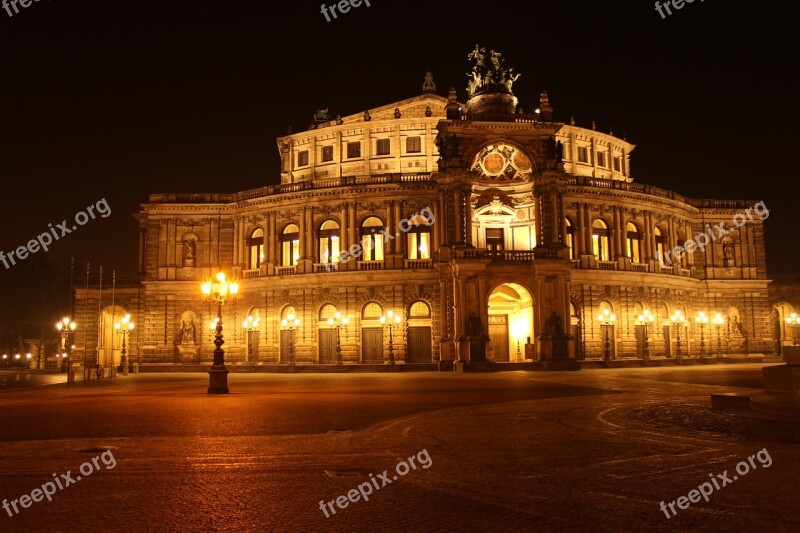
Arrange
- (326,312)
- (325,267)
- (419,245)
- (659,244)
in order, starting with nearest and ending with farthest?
(419,245) < (326,312) < (325,267) < (659,244)

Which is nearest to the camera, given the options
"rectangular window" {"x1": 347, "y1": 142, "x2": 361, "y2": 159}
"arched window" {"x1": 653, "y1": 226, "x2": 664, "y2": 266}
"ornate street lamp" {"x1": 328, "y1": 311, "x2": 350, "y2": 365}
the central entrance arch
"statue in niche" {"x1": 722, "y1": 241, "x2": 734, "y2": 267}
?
the central entrance arch

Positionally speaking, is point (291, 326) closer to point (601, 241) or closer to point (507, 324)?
point (507, 324)

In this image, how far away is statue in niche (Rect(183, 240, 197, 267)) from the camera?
59750 millimetres

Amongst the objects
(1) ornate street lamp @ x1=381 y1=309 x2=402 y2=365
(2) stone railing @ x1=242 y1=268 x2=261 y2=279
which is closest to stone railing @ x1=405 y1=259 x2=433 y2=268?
(1) ornate street lamp @ x1=381 y1=309 x2=402 y2=365

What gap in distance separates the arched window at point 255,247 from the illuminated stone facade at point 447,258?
0.57 feet

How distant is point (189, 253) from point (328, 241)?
12580mm

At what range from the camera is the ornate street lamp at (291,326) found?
5569 cm

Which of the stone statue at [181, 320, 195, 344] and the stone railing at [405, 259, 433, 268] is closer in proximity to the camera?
the stone railing at [405, 259, 433, 268]

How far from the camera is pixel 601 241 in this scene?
5794 centimetres

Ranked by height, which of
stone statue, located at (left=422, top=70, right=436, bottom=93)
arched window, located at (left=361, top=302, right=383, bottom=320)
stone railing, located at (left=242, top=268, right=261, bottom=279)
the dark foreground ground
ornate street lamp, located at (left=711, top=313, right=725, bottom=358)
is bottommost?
the dark foreground ground

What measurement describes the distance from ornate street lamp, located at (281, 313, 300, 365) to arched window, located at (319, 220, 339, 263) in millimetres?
5174

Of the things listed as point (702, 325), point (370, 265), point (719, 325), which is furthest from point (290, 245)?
point (719, 325)

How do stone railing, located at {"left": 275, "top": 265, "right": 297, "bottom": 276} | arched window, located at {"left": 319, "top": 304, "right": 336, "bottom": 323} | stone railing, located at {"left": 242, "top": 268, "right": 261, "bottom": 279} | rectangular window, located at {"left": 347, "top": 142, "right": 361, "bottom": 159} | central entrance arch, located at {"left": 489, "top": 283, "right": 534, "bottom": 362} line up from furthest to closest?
1. rectangular window, located at {"left": 347, "top": 142, "right": 361, "bottom": 159}
2. stone railing, located at {"left": 242, "top": 268, "right": 261, "bottom": 279}
3. stone railing, located at {"left": 275, "top": 265, "right": 297, "bottom": 276}
4. arched window, located at {"left": 319, "top": 304, "right": 336, "bottom": 323}
5. central entrance arch, located at {"left": 489, "top": 283, "right": 534, "bottom": 362}

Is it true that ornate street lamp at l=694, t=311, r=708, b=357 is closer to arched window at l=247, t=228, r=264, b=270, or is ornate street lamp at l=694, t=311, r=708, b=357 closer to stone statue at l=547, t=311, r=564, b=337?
stone statue at l=547, t=311, r=564, b=337
